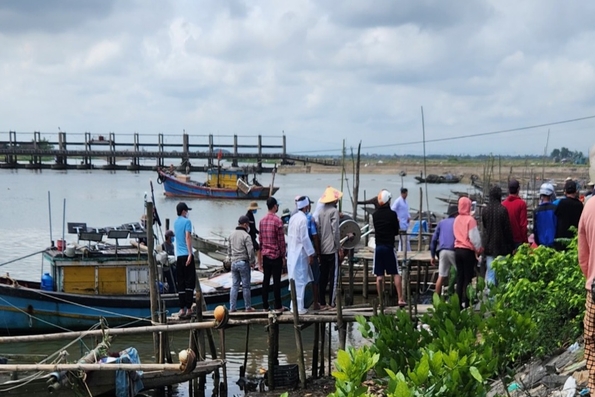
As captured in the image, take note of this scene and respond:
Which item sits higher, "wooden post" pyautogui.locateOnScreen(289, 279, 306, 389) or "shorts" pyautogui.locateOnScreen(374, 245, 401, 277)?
"shorts" pyautogui.locateOnScreen(374, 245, 401, 277)

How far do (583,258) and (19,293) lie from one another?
1232cm

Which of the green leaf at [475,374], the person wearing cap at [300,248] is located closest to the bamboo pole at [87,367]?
the person wearing cap at [300,248]

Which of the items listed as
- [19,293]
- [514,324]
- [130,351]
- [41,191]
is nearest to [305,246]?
[130,351]

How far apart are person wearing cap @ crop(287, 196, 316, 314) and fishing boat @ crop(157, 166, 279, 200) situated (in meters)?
39.3

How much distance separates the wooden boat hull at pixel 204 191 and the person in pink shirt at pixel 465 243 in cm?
3964

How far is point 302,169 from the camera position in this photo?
11669cm

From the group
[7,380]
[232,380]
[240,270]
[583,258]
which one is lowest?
[232,380]

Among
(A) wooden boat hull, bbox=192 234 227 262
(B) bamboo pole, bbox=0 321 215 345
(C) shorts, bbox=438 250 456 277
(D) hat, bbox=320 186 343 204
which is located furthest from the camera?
(A) wooden boat hull, bbox=192 234 227 262

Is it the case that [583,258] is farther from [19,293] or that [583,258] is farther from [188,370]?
[19,293]

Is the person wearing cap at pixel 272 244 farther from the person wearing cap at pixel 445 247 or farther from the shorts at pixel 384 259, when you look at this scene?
the person wearing cap at pixel 445 247

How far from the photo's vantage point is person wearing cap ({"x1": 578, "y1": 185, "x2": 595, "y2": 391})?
4.89m

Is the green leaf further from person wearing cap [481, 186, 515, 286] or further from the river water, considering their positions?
the river water

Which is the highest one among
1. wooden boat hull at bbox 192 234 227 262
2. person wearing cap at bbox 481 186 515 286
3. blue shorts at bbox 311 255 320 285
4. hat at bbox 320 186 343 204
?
hat at bbox 320 186 343 204

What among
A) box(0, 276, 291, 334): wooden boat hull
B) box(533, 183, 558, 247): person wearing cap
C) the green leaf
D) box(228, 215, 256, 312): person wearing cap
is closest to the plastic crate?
box(228, 215, 256, 312): person wearing cap
